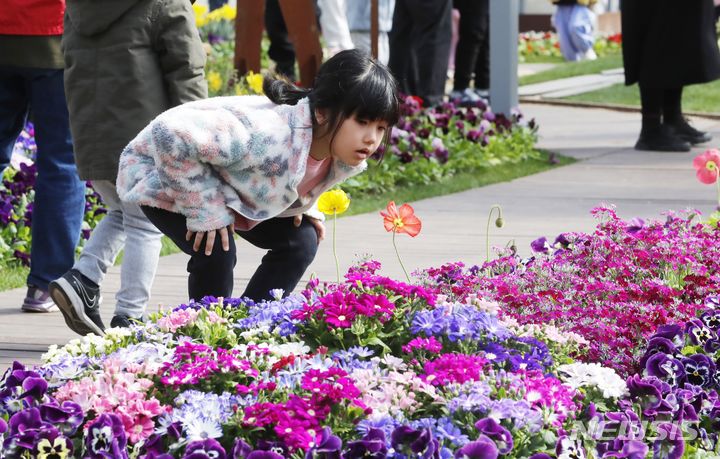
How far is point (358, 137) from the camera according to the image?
386 centimetres

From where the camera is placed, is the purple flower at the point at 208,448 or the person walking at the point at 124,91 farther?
the person walking at the point at 124,91

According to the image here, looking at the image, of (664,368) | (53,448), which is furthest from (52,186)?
(664,368)

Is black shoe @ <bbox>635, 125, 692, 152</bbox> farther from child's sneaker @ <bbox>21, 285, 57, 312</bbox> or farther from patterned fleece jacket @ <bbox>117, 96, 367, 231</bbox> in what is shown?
patterned fleece jacket @ <bbox>117, 96, 367, 231</bbox>

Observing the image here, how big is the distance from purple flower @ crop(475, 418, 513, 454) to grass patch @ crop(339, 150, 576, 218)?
4.78 metres

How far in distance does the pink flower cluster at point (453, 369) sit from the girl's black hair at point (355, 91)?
1003 mm

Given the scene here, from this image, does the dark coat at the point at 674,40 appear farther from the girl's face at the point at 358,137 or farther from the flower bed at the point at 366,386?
the girl's face at the point at 358,137

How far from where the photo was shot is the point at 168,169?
3881 mm

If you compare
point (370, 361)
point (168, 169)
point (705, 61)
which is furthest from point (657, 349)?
point (705, 61)

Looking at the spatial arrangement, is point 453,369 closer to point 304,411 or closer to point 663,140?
point 304,411

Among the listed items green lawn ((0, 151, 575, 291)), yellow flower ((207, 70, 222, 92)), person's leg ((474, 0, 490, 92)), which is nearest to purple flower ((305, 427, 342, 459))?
green lawn ((0, 151, 575, 291))

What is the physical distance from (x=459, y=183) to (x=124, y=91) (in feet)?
13.6

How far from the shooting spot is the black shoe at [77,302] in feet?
14.8

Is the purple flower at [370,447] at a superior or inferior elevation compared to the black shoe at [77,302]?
superior

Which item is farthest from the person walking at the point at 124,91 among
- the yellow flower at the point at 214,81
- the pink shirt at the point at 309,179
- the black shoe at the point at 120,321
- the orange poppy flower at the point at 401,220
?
the yellow flower at the point at 214,81
